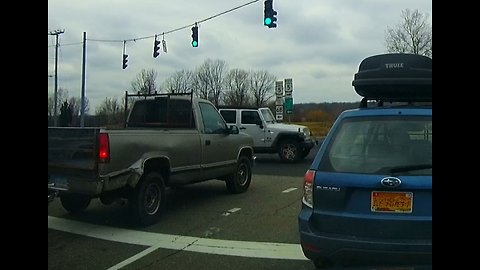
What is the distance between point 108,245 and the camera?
19.6 feet

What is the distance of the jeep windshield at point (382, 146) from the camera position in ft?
13.1

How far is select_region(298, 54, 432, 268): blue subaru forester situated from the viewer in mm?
3842

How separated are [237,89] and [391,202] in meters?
58.8

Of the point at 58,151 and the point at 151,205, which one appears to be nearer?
the point at 58,151

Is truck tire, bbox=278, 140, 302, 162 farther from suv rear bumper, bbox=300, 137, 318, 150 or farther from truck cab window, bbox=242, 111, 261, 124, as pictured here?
truck cab window, bbox=242, 111, 261, 124

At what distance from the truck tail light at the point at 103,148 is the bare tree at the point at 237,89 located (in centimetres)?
5112

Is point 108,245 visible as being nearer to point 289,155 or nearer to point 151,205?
point 151,205

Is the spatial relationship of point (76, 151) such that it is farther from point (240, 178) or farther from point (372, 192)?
point (240, 178)

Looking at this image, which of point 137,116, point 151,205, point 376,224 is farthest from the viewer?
point 137,116

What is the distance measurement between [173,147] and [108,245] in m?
2.08

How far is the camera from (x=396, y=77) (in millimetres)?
5238
